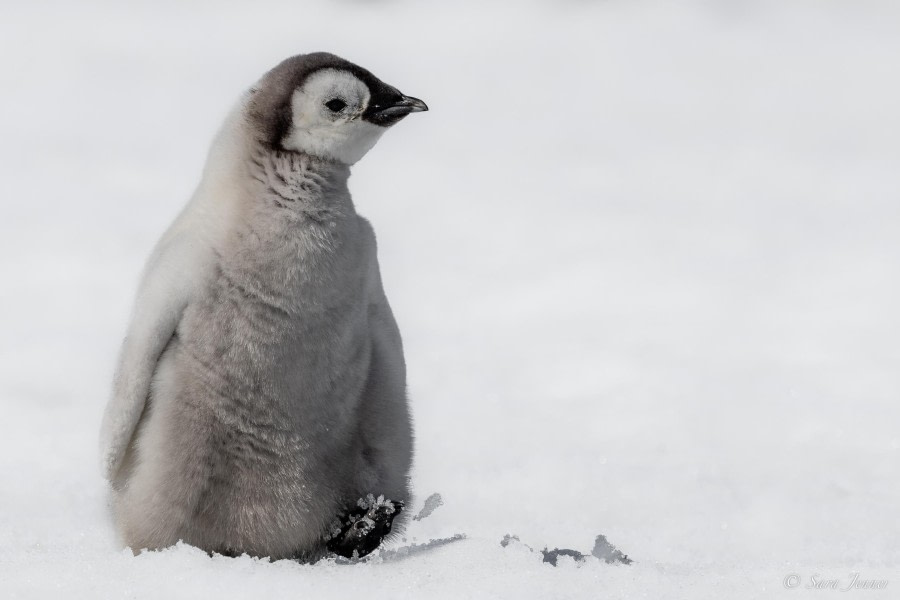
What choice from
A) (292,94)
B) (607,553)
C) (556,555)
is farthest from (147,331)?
(607,553)

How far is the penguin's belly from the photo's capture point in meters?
2.44

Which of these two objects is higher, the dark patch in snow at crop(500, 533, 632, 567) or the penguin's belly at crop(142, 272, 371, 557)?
the penguin's belly at crop(142, 272, 371, 557)

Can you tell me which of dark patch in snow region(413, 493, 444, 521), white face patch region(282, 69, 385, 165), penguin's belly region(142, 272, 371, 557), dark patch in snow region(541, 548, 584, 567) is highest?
white face patch region(282, 69, 385, 165)

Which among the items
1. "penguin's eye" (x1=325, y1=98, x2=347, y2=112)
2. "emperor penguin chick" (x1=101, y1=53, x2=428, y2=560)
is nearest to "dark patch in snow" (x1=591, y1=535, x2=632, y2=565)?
"emperor penguin chick" (x1=101, y1=53, x2=428, y2=560)

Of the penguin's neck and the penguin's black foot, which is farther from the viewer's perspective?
the penguin's black foot

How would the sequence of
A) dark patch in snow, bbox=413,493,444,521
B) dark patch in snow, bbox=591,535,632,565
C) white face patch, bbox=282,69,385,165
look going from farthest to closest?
dark patch in snow, bbox=413,493,444,521 < dark patch in snow, bbox=591,535,632,565 < white face patch, bbox=282,69,385,165

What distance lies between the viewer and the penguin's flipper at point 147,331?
244cm

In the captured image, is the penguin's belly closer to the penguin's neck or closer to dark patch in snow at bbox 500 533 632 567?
the penguin's neck

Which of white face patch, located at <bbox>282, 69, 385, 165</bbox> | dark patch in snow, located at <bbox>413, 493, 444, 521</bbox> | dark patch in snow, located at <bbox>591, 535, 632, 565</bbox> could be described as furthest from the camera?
dark patch in snow, located at <bbox>413, 493, 444, 521</bbox>

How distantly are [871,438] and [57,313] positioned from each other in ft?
10.1

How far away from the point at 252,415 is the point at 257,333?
0.51ft

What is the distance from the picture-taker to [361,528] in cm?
260

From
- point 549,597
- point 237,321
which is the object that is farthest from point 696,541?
point 237,321

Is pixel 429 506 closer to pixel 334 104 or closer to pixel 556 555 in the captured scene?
pixel 556 555
